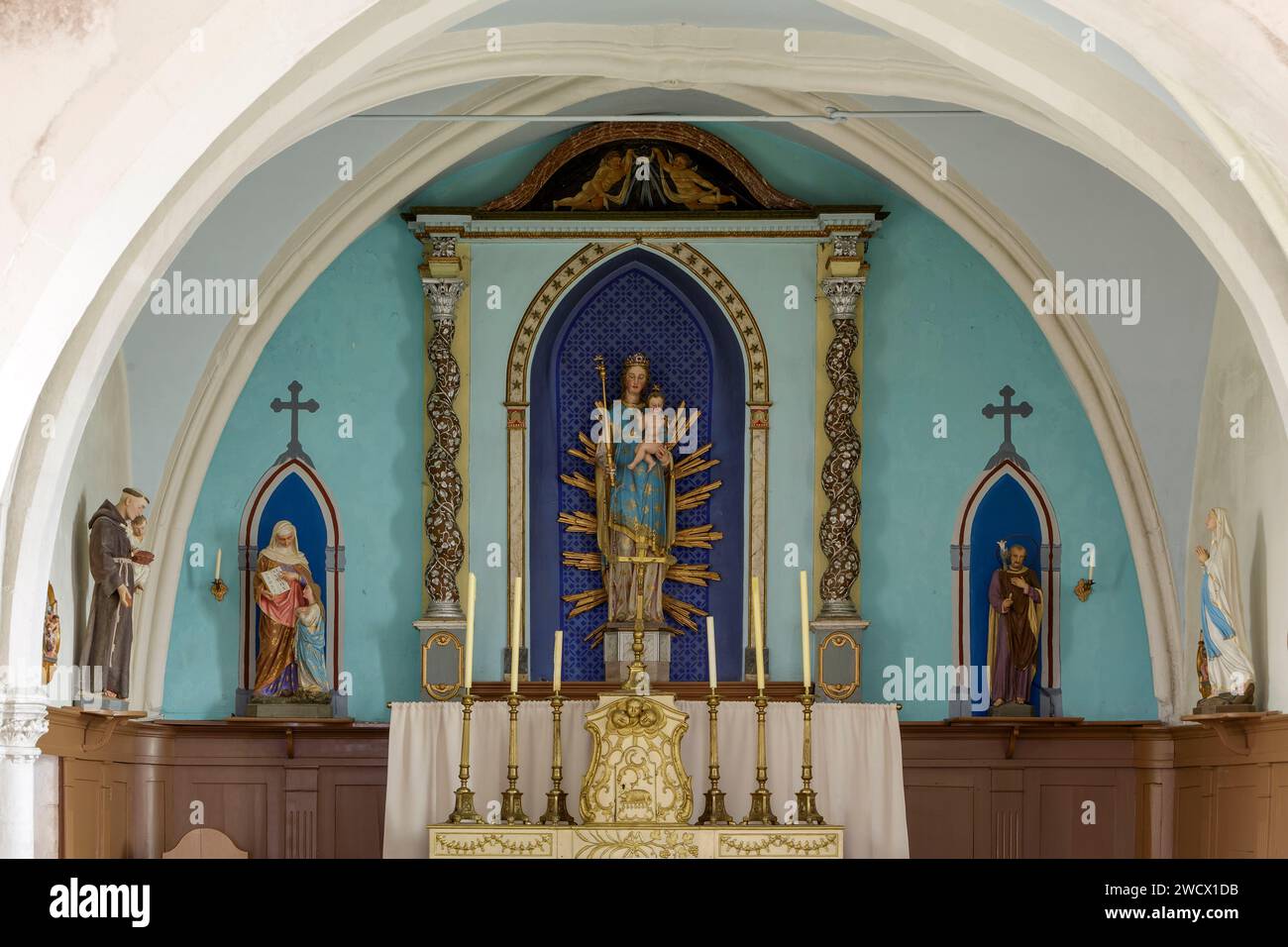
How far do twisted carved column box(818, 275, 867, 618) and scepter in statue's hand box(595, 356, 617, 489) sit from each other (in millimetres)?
1369

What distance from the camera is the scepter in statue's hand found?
539 inches

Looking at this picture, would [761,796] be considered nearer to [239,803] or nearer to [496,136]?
[239,803]

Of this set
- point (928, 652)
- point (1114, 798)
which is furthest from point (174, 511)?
point (1114, 798)

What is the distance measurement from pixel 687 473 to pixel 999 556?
2.10 m

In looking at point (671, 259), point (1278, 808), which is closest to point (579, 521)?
point (671, 259)

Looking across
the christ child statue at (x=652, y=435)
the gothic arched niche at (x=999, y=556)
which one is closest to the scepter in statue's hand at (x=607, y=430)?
the christ child statue at (x=652, y=435)

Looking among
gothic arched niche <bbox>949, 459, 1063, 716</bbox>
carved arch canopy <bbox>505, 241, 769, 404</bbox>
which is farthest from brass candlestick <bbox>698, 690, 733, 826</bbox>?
carved arch canopy <bbox>505, 241, 769, 404</bbox>

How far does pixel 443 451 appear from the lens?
13.8m

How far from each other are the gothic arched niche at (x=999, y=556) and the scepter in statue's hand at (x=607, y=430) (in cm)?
227

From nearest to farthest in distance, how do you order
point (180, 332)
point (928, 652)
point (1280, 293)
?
point (1280, 293) → point (180, 332) → point (928, 652)

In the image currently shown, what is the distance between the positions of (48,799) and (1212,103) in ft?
22.3
